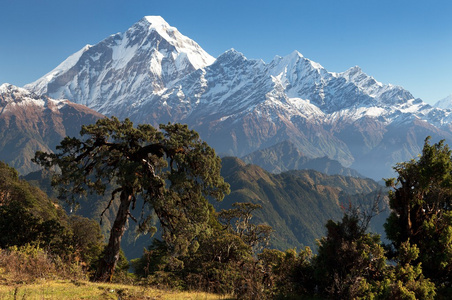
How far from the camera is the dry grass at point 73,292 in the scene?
16.9 meters

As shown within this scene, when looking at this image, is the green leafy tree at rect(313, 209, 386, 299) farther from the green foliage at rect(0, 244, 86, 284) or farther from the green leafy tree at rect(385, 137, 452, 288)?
the green foliage at rect(0, 244, 86, 284)

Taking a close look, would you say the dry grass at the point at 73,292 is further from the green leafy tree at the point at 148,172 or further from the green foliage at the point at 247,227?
the green foliage at the point at 247,227

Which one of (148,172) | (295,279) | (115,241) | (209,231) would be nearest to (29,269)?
(115,241)

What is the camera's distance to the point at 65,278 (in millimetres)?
21938

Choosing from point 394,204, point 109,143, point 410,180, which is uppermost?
point 109,143

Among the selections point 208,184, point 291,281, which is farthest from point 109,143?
point 291,281

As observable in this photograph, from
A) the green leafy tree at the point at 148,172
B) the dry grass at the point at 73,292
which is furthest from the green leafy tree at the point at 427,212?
the dry grass at the point at 73,292

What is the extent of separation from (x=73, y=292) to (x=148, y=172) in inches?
385

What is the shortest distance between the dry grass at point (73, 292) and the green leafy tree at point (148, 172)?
5747 millimetres

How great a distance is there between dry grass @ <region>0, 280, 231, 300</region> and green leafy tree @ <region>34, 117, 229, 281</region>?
575 centimetres

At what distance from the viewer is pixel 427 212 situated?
24.2 m

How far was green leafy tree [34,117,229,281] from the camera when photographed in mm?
25531

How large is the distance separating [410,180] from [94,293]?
21.1m

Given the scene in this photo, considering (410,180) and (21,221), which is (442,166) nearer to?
(410,180)
